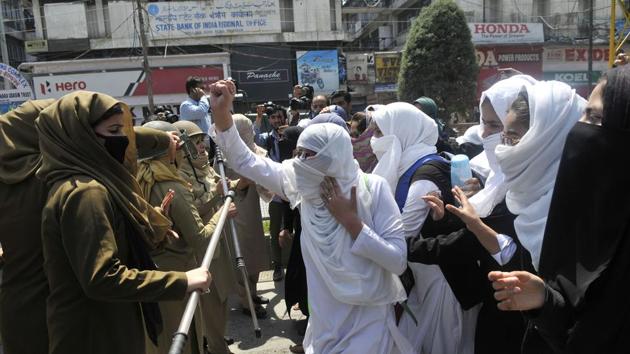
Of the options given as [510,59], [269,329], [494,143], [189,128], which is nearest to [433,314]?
[494,143]

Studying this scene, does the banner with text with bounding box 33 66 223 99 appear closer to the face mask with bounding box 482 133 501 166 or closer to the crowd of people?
the crowd of people

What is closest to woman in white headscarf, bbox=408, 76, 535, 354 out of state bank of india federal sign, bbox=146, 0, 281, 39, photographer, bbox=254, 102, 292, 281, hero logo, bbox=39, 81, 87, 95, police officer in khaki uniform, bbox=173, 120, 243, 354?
police officer in khaki uniform, bbox=173, 120, 243, 354

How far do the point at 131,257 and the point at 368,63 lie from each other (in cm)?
2677

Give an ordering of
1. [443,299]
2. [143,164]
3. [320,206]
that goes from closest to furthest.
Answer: [320,206] → [443,299] → [143,164]

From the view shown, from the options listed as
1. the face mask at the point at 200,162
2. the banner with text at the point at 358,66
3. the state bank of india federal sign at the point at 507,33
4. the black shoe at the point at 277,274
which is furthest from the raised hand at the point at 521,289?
the state bank of india federal sign at the point at 507,33

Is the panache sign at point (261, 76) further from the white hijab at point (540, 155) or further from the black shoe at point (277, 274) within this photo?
the white hijab at point (540, 155)

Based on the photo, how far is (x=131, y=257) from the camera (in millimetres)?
1916

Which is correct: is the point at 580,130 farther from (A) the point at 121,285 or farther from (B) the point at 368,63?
(B) the point at 368,63

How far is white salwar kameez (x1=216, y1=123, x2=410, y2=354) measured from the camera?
2164 mm

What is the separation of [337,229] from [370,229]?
157 millimetres

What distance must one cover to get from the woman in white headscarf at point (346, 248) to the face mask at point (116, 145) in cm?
78

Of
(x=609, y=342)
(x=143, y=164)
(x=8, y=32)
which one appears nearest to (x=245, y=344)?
(x=143, y=164)

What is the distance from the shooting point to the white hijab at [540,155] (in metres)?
1.64

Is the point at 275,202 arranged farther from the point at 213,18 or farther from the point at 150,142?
the point at 213,18
